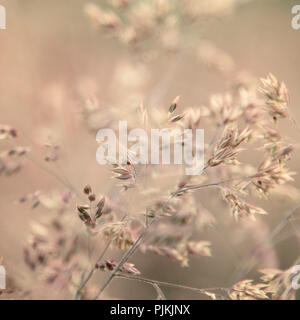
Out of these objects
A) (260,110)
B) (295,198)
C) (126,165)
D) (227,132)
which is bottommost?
(295,198)

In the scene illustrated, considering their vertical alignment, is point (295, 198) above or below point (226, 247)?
above

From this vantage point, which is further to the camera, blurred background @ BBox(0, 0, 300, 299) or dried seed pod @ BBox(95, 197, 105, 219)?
blurred background @ BBox(0, 0, 300, 299)

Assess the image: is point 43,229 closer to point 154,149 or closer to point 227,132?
point 154,149

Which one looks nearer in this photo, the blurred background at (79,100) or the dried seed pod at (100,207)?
the dried seed pod at (100,207)

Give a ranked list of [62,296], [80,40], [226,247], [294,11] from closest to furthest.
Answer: [62,296], [226,247], [80,40], [294,11]

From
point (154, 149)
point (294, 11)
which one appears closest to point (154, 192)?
point (154, 149)

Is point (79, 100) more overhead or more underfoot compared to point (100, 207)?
more overhead

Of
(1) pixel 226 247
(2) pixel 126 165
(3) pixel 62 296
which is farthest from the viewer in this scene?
(1) pixel 226 247

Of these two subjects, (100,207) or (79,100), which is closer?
(100,207)
